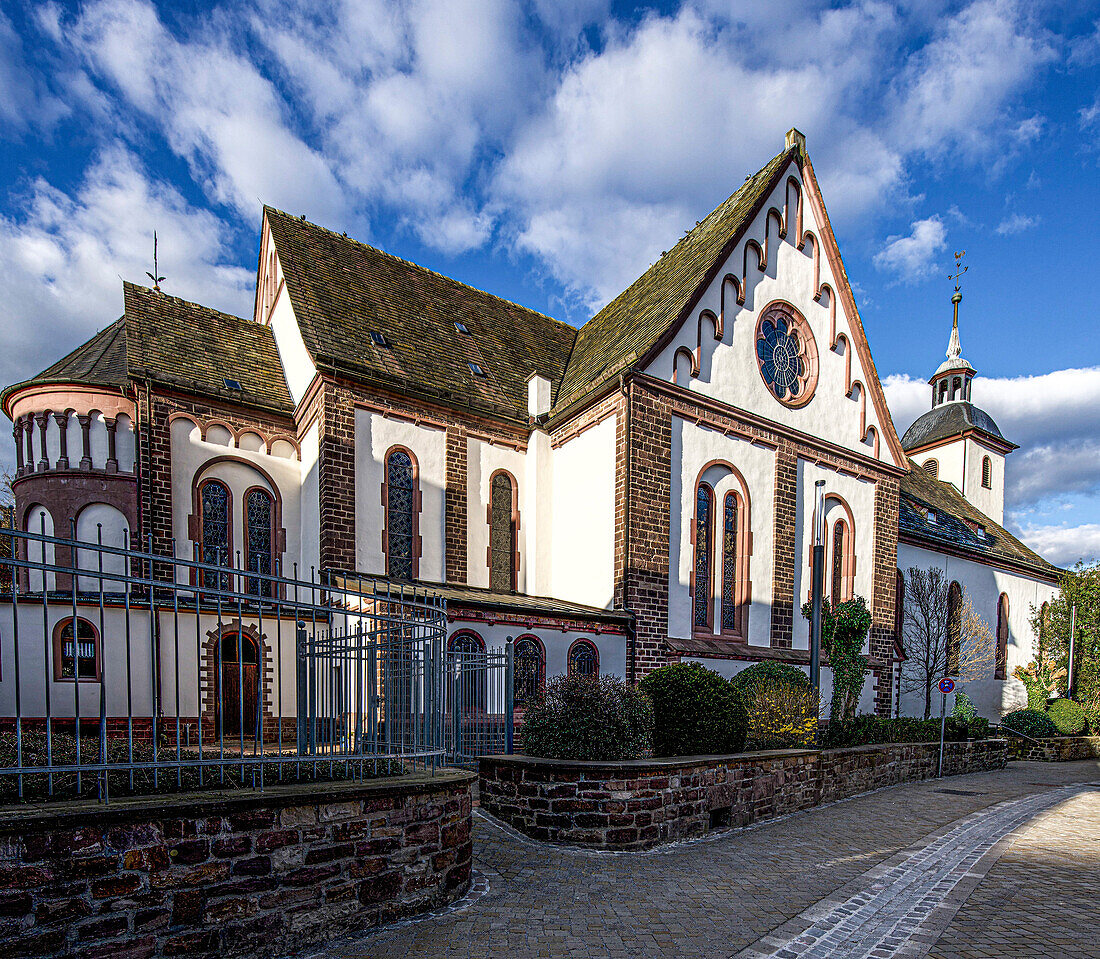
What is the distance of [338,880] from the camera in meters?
4.95

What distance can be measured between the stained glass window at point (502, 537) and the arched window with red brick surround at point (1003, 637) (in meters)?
23.8

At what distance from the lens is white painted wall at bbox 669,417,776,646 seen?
628 inches

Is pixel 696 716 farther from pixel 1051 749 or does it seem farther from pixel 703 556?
pixel 1051 749

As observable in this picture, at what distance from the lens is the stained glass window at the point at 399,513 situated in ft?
51.0

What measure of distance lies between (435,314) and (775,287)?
979 cm

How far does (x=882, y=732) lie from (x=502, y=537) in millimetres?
10200

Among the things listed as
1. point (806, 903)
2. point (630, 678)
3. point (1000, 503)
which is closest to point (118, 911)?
point (806, 903)

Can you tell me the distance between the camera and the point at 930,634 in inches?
969

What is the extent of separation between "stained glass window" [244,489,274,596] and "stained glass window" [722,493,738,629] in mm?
11079

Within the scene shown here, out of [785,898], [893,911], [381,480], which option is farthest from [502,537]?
[893,911]

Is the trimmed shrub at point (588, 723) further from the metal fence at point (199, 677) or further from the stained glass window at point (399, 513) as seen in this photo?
the stained glass window at point (399, 513)

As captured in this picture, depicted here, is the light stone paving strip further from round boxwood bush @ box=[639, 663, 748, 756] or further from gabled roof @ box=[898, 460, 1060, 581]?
gabled roof @ box=[898, 460, 1060, 581]

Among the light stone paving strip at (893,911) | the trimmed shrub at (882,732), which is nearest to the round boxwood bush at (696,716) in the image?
the light stone paving strip at (893,911)

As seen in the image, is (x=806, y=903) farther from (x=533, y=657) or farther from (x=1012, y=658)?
(x=1012, y=658)
